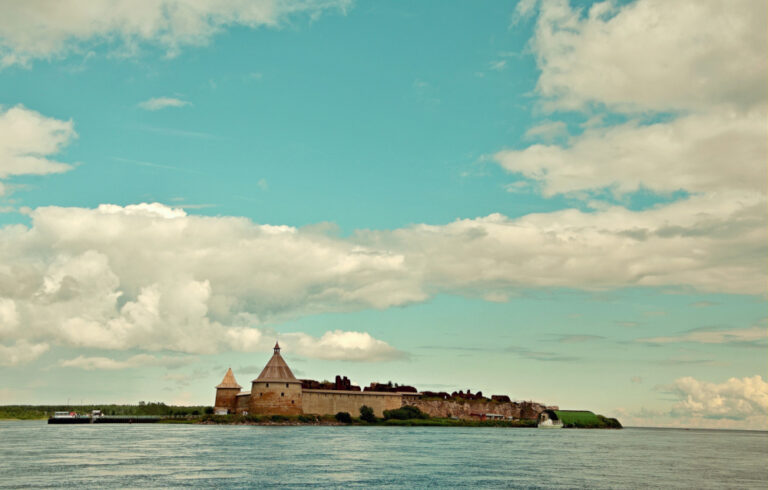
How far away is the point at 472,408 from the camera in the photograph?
463 ft

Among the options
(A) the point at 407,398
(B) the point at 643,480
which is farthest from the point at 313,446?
(A) the point at 407,398

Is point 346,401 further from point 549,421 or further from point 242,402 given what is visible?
point 549,421

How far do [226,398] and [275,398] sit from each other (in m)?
18.8

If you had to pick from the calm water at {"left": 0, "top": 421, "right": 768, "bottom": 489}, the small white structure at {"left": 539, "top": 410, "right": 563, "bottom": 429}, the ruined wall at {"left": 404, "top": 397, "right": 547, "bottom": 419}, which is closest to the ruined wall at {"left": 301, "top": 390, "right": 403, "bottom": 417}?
the ruined wall at {"left": 404, "top": 397, "right": 547, "bottom": 419}

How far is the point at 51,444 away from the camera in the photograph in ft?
219

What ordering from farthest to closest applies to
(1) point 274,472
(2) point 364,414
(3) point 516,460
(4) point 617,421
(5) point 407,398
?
(4) point 617,421 → (5) point 407,398 → (2) point 364,414 → (3) point 516,460 → (1) point 274,472

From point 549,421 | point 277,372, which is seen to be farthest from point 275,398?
point 549,421

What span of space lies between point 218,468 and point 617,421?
134 meters

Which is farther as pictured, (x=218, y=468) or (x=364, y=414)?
(x=364, y=414)

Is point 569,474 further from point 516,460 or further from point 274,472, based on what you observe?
point 274,472

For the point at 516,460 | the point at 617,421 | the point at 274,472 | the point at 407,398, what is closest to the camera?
the point at 274,472

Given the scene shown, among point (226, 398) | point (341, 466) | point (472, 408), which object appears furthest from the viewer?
point (472, 408)

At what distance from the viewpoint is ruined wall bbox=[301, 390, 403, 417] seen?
119 metres

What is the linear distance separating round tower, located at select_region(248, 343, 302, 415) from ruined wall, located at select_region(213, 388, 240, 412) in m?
12.3
